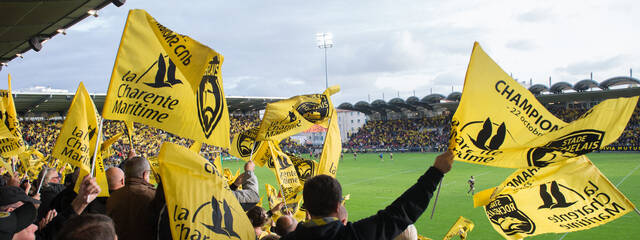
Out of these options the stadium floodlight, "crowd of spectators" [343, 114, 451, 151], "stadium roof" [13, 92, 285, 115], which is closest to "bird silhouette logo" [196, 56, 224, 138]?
the stadium floodlight

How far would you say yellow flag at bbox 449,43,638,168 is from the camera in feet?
13.9

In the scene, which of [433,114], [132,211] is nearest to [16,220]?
[132,211]

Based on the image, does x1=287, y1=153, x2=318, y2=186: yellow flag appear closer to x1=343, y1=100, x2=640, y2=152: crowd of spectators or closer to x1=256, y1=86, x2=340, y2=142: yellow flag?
x1=256, y1=86, x2=340, y2=142: yellow flag

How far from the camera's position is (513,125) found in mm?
4480

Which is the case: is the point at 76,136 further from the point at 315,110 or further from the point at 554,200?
the point at 554,200

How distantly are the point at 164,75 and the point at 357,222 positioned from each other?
10.4 feet

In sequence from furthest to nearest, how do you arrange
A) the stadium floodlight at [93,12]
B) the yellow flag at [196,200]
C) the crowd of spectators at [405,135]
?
1. the crowd of spectators at [405,135]
2. the stadium floodlight at [93,12]
3. the yellow flag at [196,200]

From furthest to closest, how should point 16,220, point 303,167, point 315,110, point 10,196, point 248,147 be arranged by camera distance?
point 248,147 < point 303,167 < point 315,110 < point 10,196 < point 16,220

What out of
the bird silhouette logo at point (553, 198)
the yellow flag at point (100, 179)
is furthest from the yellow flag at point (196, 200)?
the bird silhouette logo at point (553, 198)

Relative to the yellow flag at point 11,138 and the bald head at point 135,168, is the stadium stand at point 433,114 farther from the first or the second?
the bald head at point 135,168

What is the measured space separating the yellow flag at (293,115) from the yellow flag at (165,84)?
2181mm

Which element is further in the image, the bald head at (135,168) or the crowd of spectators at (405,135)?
the crowd of spectators at (405,135)

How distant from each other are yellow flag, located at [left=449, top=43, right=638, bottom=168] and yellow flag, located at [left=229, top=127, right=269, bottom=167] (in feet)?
16.8

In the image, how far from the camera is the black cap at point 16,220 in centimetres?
335
